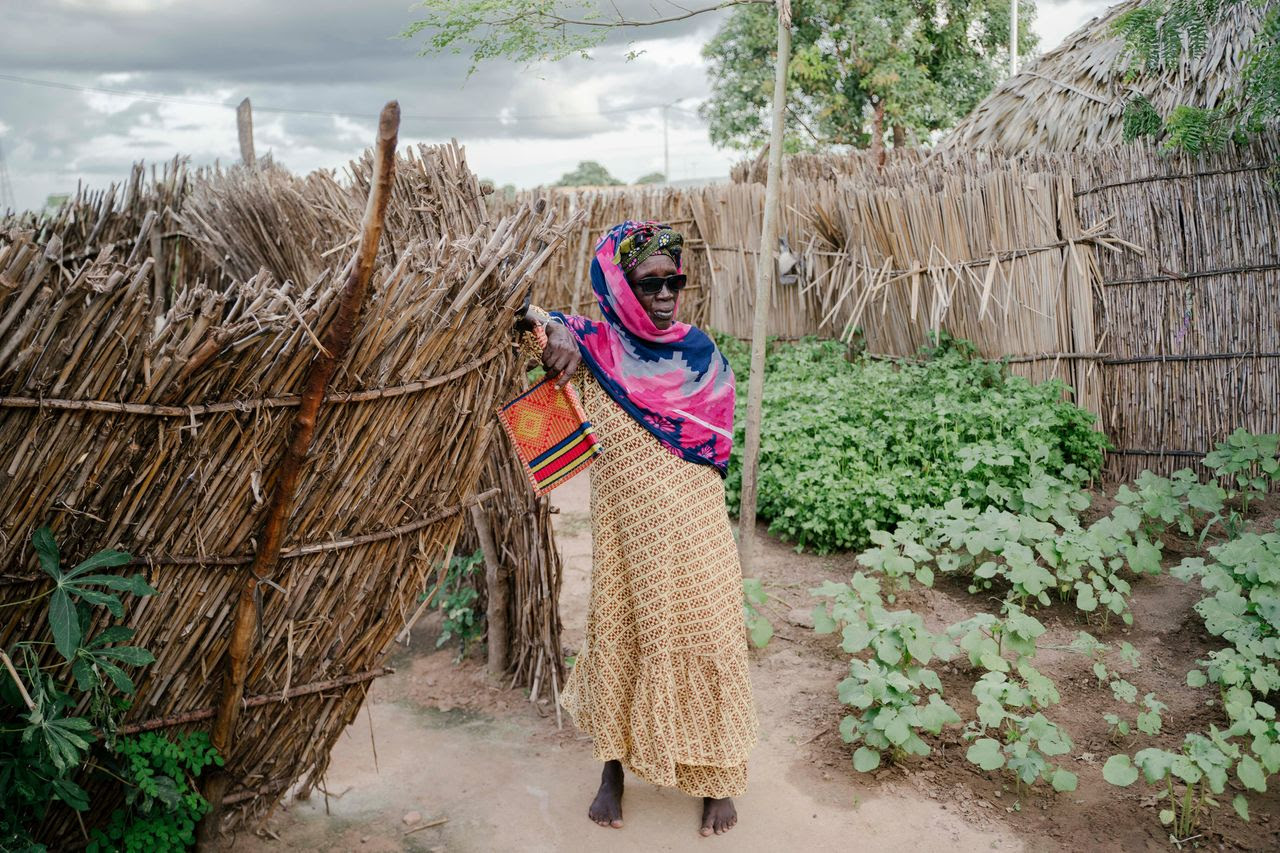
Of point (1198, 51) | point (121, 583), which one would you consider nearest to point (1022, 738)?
point (121, 583)

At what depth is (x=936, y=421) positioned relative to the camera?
5.69 meters

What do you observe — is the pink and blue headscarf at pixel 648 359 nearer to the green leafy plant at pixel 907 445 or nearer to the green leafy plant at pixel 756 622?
the green leafy plant at pixel 756 622

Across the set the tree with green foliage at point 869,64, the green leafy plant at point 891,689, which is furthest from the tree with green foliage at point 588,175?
the green leafy plant at point 891,689

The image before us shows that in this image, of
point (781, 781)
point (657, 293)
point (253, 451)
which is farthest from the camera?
point (781, 781)

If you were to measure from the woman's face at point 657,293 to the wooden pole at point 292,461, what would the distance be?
2.57ft

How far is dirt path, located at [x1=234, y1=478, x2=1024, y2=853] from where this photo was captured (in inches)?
116

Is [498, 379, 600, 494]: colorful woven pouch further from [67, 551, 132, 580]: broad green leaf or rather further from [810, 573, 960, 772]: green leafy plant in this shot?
[810, 573, 960, 772]: green leafy plant

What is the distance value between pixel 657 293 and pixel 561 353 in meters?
0.33

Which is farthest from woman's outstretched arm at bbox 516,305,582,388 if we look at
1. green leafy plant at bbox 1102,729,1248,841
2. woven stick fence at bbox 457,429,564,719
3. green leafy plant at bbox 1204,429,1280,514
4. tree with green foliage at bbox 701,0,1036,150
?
tree with green foliage at bbox 701,0,1036,150

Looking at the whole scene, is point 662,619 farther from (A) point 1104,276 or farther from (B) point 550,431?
(A) point 1104,276

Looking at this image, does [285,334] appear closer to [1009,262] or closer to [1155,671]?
[1155,671]

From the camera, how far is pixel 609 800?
3.04 metres

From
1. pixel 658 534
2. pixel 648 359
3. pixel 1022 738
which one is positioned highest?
pixel 648 359

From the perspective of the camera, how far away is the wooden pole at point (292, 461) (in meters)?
1.89
